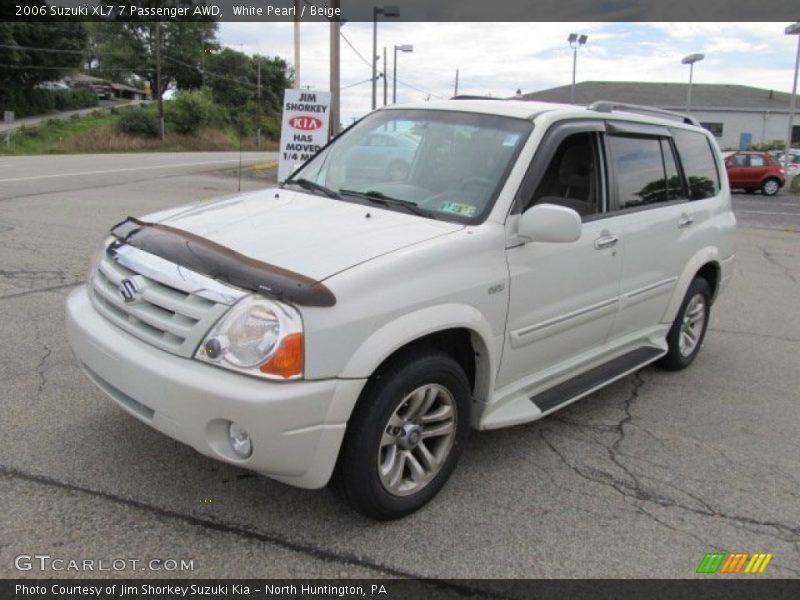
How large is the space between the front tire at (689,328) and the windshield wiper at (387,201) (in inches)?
97.9

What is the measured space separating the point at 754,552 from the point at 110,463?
298 cm

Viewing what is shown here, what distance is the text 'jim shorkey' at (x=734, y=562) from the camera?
2.89 m

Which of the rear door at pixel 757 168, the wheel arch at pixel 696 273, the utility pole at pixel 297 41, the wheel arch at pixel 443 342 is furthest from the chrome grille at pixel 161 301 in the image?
the rear door at pixel 757 168

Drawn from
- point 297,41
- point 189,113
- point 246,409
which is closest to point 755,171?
point 297,41

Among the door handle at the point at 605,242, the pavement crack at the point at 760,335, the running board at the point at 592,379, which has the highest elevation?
the door handle at the point at 605,242

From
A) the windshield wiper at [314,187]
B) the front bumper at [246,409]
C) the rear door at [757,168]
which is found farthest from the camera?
the rear door at [757,168]

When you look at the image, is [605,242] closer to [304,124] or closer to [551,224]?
[551,224]

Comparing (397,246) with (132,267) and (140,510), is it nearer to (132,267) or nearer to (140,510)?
(132,267)

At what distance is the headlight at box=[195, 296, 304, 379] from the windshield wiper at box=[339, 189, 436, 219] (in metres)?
1.12

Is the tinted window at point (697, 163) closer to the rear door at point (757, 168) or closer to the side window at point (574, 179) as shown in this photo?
the side window at point (574, 179)

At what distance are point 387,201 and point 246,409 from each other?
1.51 metres

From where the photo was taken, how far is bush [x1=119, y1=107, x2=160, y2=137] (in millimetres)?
49375

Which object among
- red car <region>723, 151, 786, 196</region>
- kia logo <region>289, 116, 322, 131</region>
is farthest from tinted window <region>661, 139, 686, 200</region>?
red car <region>723, 151, 786, 196</region>
